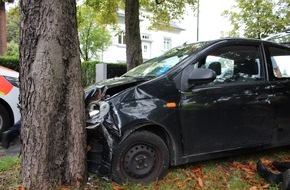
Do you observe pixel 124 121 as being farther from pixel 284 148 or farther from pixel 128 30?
pixel 128 30

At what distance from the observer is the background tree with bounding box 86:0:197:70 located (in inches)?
396

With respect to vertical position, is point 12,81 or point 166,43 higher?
point 166,43

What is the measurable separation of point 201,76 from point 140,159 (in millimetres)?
1199

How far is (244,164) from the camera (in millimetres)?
4527

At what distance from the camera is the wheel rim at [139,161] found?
364 cm

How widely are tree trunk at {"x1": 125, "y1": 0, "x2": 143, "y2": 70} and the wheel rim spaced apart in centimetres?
644

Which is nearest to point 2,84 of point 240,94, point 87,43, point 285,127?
point 240,94

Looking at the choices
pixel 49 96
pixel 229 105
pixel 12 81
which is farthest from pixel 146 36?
pixel 49 96

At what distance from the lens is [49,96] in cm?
329

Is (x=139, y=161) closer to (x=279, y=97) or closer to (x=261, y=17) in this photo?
(x=279, y=97)

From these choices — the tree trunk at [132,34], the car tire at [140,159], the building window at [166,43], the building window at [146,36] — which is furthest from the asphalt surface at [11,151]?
the building window at [166,43]

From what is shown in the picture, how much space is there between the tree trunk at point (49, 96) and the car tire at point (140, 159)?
440mm

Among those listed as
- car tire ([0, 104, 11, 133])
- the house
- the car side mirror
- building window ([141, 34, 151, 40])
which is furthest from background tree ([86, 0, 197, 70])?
building window ([141, 34, 151, 40])

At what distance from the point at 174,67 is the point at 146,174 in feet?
4.35
